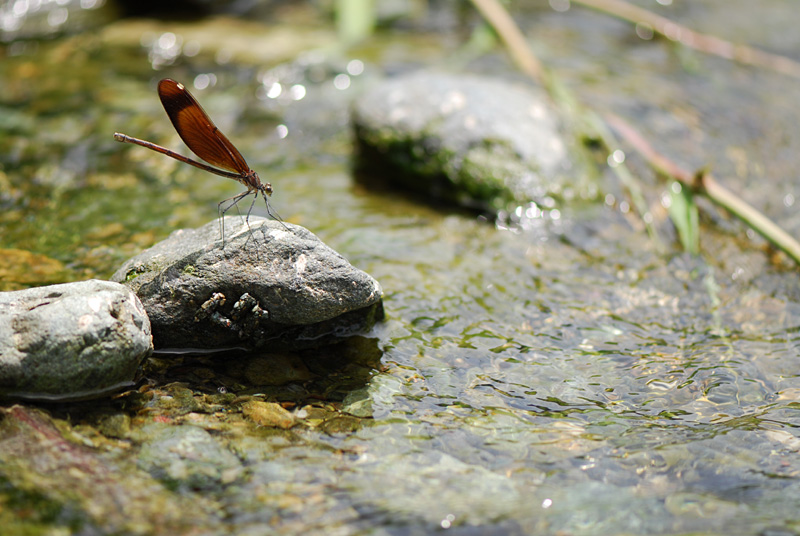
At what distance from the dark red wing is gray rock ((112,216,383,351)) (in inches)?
21.9

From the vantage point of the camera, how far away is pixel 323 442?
296 cm

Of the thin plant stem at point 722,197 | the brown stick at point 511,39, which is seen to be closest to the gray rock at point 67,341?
the thin plant stem at point 722,197

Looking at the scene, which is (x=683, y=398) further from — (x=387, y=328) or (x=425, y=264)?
(x=425, y=264)

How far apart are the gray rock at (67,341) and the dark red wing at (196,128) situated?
1.04 meters

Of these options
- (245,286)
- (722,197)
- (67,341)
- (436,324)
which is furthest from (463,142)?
(67,341)

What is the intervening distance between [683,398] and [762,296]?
1.50 metres

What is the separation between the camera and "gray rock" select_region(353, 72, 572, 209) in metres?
5.54

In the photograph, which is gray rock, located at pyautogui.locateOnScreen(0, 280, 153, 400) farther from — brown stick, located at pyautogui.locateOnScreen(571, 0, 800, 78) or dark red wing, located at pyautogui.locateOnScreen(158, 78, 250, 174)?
brown stick, located at pyautogui.locateOnScreen(571, 0, 800, 78)

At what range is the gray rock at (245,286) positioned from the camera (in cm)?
335

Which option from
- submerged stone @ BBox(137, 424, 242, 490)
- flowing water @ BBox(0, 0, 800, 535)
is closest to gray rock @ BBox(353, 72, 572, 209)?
flowing water @ BBox(0, 0, 800, 535)

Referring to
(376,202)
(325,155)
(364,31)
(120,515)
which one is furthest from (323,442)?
(364,31)

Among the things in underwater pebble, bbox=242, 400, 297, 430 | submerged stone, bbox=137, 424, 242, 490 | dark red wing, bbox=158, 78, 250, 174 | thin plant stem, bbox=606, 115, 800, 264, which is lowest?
underwater pebble, bbox=242, 400, 297, 430

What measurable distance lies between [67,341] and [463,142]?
361 centimetres

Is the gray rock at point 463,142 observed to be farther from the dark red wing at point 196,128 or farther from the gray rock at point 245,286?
the gray rock at point 245,286
